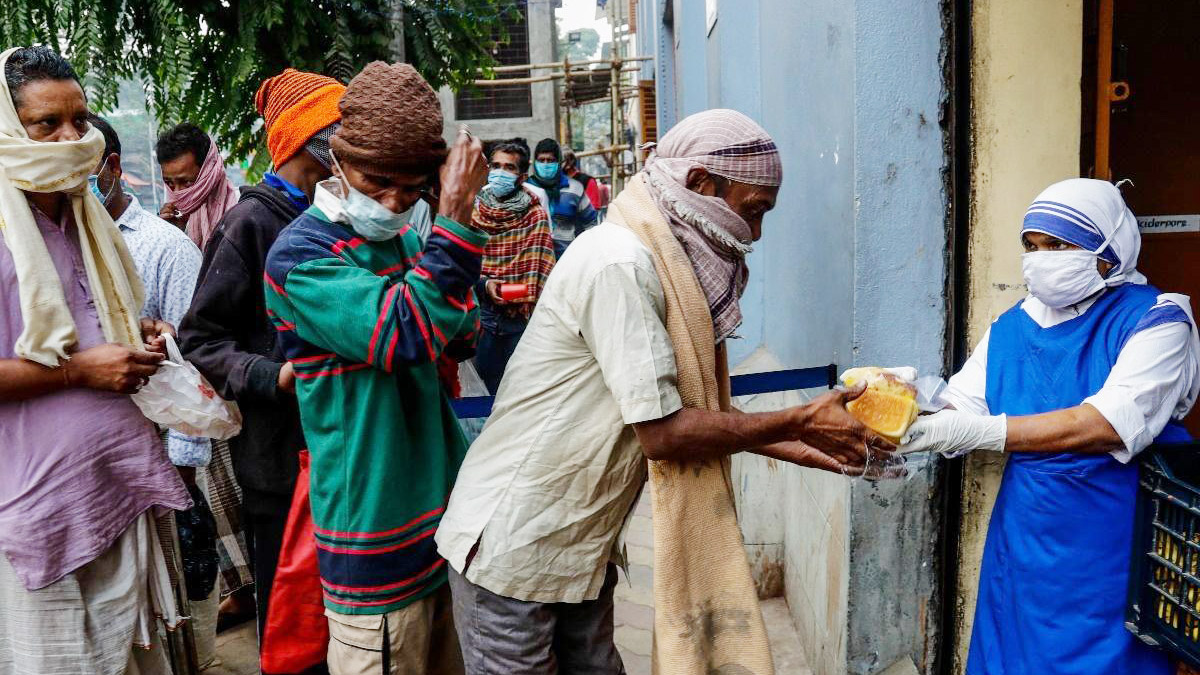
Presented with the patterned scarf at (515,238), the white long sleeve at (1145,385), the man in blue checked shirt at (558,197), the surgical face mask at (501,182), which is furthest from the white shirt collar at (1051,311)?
the man in blue checked shirt at (558,197)

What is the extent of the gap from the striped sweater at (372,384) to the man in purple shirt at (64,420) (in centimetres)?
58

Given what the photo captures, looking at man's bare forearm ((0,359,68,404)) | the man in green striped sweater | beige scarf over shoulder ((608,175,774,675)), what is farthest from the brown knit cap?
man's bare forearm ((0,359,68,404))

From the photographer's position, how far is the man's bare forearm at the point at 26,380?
7.22 feet

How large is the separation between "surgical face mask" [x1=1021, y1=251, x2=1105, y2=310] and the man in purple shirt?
2.26m

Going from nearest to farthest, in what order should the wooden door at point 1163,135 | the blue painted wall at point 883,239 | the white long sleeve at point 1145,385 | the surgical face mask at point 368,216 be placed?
the surgical face mask at point 368,216
the white long sleeve at point 1145,385
the blue painted wall at point 883,239
the wooden door at point 1163,135

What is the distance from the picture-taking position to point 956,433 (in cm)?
242

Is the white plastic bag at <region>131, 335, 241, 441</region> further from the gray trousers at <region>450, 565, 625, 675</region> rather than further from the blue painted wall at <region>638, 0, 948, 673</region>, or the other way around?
the blue painted wall at <region>638, 0, 948, 673</region>

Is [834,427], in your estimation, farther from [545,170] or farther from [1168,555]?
[545,170]

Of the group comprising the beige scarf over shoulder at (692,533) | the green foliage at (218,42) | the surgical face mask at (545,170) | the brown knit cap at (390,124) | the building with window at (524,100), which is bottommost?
the beige scarf over shoulder at (692,533)

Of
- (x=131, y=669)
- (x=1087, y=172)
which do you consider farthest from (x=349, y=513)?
(x=1087, y=172)

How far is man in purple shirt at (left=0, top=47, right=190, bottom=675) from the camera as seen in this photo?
2.23 meters

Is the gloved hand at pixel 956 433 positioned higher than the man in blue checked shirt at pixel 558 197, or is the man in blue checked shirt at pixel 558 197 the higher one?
the man in blue checked shirt at pixel 558 197

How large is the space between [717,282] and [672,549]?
0.59 metres

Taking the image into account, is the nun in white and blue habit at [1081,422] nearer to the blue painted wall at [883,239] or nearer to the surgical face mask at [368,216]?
the blue painted wall at [883,239]
